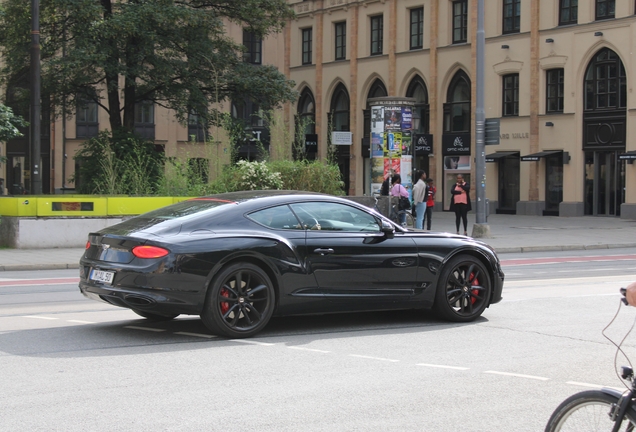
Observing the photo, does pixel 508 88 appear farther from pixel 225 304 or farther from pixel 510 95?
pixel 225 304

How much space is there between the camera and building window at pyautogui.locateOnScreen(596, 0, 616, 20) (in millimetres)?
39709

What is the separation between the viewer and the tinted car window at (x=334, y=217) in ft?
30.2

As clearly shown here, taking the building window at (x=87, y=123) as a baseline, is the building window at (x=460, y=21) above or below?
above

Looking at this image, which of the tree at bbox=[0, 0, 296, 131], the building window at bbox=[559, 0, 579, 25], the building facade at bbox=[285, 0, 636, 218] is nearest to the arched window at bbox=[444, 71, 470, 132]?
the building facade at bbox=[285, 0, 636, 218]

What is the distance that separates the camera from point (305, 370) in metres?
7.20

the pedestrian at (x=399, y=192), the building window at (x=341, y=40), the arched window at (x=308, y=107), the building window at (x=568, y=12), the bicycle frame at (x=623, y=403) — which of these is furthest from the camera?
the arched window at (x=308, y=107)

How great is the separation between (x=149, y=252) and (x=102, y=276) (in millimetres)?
593

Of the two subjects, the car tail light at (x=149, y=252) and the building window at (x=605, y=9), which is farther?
the building window at (x=605, y=9)

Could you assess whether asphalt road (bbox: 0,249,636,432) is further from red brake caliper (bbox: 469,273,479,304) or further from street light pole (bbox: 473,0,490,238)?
street light pole (bbox: 473,0,490,238)

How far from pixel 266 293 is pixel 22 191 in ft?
151

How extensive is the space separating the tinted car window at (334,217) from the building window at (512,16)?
36760 mm

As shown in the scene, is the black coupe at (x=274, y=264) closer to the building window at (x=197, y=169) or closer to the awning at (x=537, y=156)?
the building window at (x=197, y=169)

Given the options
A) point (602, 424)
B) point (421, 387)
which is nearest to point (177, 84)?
point (421, 387)

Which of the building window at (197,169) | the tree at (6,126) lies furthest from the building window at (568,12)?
the tree at (6,126)
